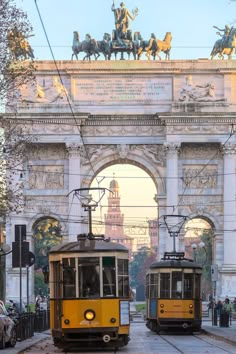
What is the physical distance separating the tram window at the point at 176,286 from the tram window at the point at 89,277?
11296mm

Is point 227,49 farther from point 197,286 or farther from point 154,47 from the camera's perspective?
point 197,286

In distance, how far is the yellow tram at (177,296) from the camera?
118ft

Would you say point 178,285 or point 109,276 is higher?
point 109,276

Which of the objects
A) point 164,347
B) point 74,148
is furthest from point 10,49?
point 74,148

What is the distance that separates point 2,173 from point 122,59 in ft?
123

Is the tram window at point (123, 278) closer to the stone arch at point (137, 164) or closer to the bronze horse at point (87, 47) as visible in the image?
the stone arch at point (137, 164)

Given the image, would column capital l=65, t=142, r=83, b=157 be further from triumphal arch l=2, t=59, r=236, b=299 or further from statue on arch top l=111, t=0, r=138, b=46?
statue on arch top l=111, t=0, r=138, b=46

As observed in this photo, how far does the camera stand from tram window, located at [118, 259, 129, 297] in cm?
2550

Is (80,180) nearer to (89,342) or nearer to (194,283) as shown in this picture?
(194,283)

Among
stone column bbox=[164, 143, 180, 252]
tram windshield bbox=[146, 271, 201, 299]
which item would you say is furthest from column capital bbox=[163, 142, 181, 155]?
tram windshield bbox=[146, 271, 201, 299]

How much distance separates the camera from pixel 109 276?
25312mm

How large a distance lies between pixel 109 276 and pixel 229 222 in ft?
133

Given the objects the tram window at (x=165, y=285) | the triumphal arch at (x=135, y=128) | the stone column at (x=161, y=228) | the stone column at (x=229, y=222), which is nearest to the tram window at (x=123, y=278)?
the tram window at (x=165, y=285)

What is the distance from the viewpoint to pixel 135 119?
6519cm
